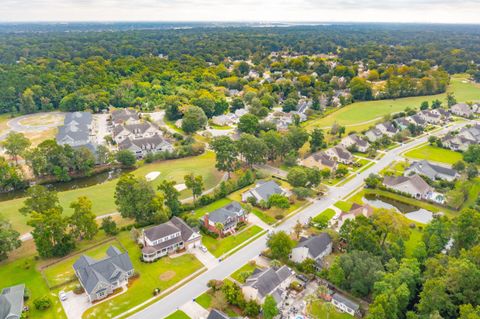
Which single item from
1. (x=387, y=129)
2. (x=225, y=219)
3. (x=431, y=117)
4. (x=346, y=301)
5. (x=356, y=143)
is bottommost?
(x=346, y=301)

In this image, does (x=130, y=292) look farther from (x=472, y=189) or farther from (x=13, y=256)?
(x=472, y=189)

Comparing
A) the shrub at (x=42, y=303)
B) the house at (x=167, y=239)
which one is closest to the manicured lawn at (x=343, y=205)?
the house at (x=167, y=239)

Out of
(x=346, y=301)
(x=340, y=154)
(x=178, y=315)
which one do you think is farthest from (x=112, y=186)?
(x=340, y=154)

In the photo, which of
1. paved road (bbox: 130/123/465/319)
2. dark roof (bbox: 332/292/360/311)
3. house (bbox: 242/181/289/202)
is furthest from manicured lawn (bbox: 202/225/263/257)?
dark roof (bbox: 332/292/360/311)

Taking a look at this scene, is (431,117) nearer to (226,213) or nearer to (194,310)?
(226,213)

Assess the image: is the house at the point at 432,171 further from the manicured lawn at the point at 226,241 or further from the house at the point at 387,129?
the manicured lawn at the point at 226,241

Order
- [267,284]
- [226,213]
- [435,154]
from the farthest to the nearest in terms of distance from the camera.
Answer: [435,154] → [226,213] → [267,284]
